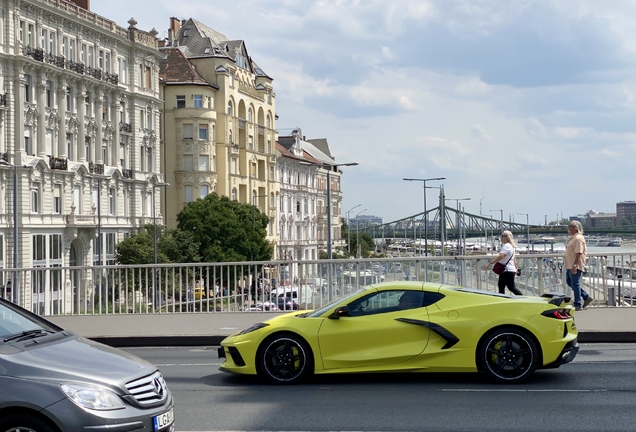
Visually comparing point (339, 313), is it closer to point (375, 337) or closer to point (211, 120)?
point (375, 337)

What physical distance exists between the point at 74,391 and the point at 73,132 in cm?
6563

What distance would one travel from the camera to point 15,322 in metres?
7.86

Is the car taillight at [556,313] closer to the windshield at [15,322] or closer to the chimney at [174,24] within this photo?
the windshield at [15,322]

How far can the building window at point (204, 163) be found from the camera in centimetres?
9462

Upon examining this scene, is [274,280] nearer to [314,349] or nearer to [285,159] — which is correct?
[314,349]

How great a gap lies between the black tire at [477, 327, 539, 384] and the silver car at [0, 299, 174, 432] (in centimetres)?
497

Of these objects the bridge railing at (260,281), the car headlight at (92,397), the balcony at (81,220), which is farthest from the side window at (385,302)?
the balcony at (81,220)

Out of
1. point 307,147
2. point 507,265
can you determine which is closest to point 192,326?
point 507,265

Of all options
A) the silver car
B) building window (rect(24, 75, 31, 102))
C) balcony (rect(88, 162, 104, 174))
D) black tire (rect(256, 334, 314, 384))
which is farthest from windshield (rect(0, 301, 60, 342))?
balcony (rect(88, 162, 104, 174))

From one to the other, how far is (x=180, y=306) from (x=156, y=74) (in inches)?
2628

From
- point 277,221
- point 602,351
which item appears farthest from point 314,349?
point 277,221

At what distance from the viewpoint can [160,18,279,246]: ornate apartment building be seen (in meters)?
93.9

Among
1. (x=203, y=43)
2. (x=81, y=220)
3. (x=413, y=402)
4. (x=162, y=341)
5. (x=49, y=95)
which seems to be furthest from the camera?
(x=203, y=43)

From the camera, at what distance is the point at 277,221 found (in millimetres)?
115500
